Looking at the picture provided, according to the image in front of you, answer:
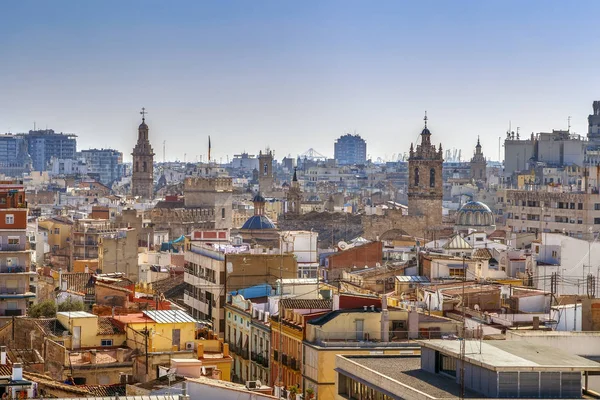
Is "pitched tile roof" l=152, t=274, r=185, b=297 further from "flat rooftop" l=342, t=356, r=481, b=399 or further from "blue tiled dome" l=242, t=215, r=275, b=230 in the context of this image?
"blue tiled dome" l=242, t=215, r=275, b=230

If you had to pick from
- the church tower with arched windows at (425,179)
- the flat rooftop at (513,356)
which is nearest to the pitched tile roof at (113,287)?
the flat rooftop at (513,356)

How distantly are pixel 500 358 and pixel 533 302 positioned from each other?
14594mm

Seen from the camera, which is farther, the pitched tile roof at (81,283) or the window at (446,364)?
the pitched tile roof at (81,283)

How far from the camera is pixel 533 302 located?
38438 mm

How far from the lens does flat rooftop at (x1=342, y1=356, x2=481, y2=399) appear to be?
77.1 ft

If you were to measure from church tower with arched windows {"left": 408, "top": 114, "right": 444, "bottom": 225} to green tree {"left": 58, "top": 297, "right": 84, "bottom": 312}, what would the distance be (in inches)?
2025

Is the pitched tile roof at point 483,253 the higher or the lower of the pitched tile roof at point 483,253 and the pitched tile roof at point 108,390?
the higher

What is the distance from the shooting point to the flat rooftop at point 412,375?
925 inches

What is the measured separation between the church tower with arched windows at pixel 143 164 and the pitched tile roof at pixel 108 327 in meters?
101

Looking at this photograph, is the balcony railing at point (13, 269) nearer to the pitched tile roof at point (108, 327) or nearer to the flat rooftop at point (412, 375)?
the pitched tile roof at point (108, 327)

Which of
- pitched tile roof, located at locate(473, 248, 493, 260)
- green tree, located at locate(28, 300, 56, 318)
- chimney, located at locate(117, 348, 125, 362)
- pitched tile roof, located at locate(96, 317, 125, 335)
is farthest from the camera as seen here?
pitched tile roof, located at locate(473, 248, 493, 260)

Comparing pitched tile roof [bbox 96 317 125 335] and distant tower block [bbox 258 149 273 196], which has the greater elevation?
distant tower block [bbox 258 149 273 196]

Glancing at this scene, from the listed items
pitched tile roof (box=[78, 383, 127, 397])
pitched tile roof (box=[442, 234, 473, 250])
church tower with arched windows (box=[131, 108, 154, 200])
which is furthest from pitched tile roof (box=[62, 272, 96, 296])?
church tower with arched windows (box=[131, 108, 154, 200])

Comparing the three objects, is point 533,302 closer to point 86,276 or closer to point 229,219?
point 86,276
